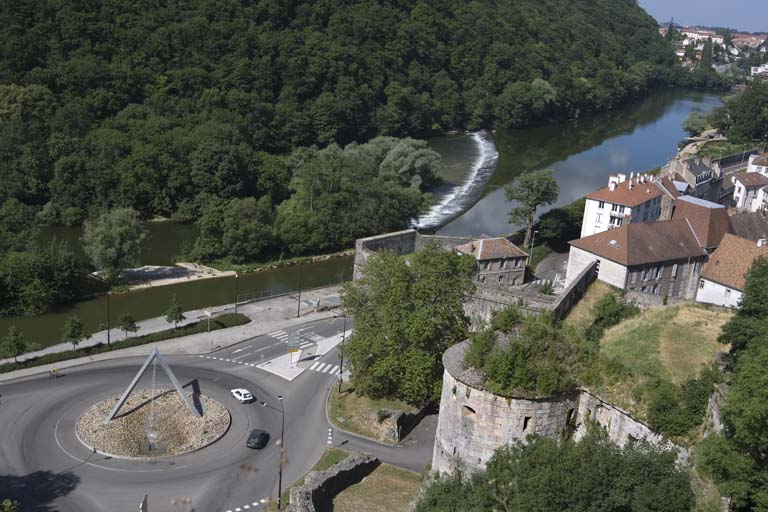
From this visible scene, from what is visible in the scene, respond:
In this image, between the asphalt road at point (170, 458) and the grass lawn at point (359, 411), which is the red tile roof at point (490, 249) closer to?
the asphalt road at point (170, 458)

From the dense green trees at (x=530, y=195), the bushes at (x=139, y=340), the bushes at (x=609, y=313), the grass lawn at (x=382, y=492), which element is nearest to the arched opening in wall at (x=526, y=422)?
the grass lawn at (x=382, y=492)

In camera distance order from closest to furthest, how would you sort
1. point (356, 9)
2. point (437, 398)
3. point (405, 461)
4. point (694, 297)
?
point (405, 461), point (437, 398), point (694, 297), point (356, 9)

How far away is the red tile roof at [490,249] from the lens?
189 feet

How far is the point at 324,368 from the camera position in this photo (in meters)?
46.7

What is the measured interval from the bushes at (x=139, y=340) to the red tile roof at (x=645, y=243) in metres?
24.2

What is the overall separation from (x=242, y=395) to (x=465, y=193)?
2461 inches

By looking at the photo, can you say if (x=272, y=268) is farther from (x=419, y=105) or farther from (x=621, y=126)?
(x=621, y=126)

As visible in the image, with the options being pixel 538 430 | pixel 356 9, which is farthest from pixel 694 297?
pixel 356 9

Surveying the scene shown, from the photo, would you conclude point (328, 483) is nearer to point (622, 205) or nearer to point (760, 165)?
point (622, 205)

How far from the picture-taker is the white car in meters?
41.9

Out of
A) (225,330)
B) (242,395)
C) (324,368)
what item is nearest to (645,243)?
(324,368)

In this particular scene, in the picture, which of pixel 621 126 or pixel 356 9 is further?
pixel 621 126

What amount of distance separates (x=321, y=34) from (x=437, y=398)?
104434 mm

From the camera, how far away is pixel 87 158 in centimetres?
8556
